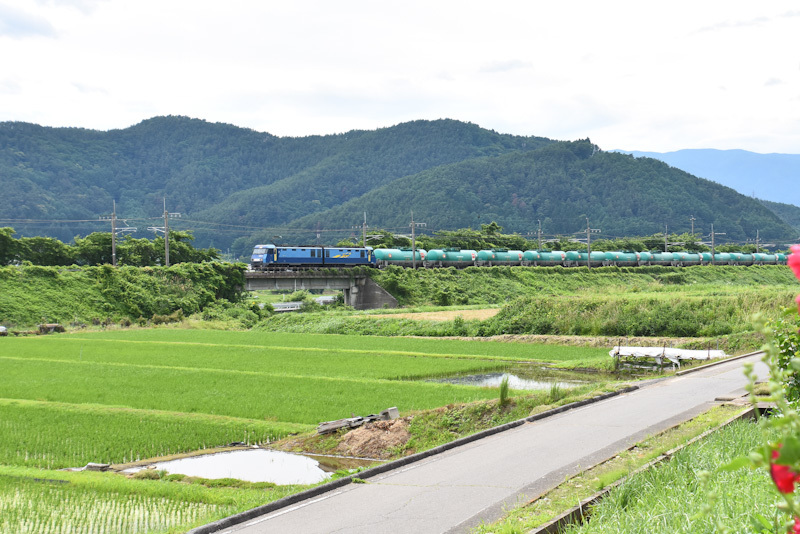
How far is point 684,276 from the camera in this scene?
285 feet

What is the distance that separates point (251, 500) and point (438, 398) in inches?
378

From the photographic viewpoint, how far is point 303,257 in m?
65.9

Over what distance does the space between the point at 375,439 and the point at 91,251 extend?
5944 centimetres

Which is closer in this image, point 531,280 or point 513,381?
point 513,381

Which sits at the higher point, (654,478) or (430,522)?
(654,478)

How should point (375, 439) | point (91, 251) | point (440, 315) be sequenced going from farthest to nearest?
point (91, 251)
point (440, 315)
point (375, 439)

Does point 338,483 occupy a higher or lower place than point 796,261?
lower

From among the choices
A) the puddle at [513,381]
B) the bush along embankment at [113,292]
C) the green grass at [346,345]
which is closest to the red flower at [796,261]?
the puddle at [513,381]

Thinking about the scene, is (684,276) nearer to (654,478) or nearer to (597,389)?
(597,389)

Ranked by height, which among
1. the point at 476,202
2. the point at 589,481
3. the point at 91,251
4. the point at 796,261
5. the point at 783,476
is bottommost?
the point at 589,481

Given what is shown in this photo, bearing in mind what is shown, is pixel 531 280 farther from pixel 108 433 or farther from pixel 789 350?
pixel 789 350

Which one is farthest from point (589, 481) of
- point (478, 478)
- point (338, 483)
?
point (338, 483)

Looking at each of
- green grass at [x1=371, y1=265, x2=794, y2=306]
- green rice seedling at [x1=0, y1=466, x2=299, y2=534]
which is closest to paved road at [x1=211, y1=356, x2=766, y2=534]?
green rice seedling at [x1=0, y1=466, x2=299, y2=534]

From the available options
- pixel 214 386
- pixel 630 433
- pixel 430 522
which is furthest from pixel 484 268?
pixel 430 522
